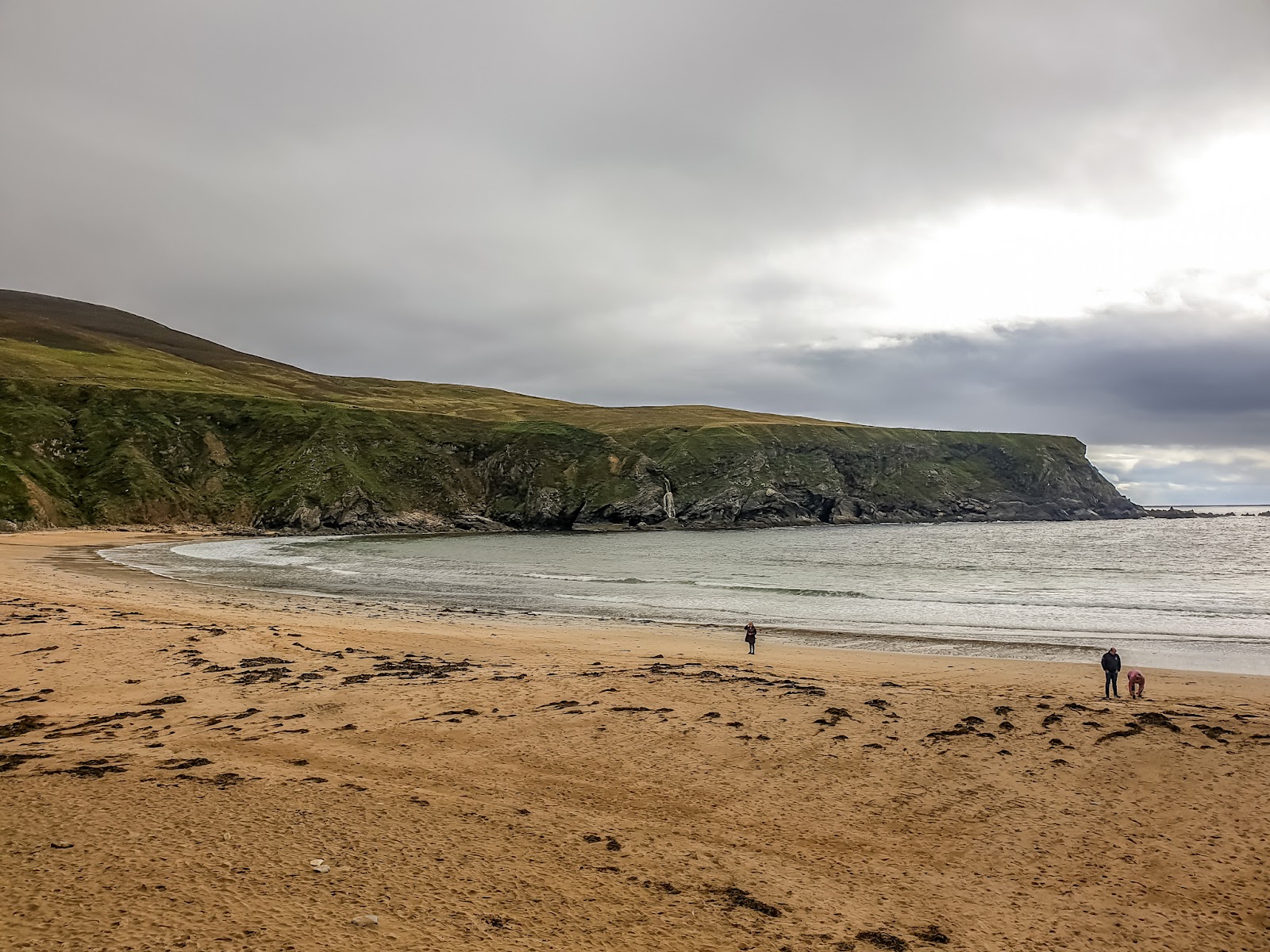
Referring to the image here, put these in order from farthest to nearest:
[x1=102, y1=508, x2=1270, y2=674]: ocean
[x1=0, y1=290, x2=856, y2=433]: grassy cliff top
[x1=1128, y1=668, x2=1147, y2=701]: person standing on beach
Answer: [x1=0, y1=290, x2=856, y2=433]: grassy cliff top < [x1=102, y1=508, x2=1270, y2=674]: ocean < [x1=1128, y1=668, x2=1147, y2=701]: person standing on beach

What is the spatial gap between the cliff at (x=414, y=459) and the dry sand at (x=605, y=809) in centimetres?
9133

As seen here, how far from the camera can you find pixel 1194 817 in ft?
38.1

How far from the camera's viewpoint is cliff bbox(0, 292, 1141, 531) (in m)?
99.8

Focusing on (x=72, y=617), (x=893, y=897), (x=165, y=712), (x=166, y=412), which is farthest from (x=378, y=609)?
(x=166, y=412)

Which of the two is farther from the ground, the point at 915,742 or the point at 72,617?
the point at 915,742

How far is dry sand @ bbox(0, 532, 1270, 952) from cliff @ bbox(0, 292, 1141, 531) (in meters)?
91.3

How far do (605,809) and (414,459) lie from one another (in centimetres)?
12666

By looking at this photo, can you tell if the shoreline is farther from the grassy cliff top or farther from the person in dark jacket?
the grassy cliff top

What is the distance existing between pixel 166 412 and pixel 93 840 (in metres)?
127

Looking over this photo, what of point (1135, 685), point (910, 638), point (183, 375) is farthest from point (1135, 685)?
point (183, 375)

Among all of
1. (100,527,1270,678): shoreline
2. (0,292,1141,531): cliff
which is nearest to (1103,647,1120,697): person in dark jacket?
(100,527,1270,678): shoreline

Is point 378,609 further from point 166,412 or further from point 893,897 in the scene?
point 166,412

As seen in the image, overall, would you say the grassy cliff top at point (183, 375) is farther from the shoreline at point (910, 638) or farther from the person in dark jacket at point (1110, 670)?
the person in dark jacket at point (1110, 670)

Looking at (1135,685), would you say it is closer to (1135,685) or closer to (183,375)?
(1135,685)
